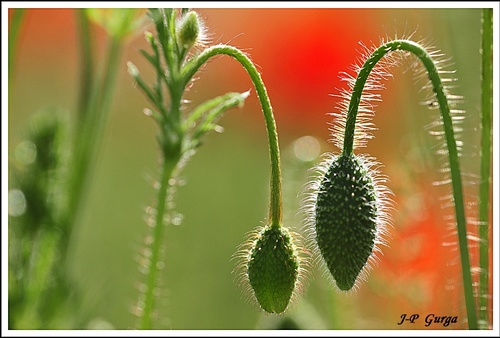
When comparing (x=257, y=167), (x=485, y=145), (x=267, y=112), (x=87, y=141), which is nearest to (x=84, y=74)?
(x=87, y=141)

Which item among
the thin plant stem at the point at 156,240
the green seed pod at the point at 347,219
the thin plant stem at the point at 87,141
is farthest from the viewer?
the thin plant stem at the point at 87,141

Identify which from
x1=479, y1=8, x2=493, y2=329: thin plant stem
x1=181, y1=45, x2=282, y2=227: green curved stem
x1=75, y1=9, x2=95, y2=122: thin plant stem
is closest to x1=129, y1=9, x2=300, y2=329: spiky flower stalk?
x1=181, y1=45, x2=282, y2=227: green curved stem

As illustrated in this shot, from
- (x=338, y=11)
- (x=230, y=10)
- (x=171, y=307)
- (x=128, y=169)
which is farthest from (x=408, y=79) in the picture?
(x=128, y=169)

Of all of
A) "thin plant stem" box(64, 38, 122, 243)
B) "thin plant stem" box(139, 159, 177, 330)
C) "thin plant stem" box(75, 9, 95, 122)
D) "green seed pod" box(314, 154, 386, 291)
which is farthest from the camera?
"thin plant stem" box(75, 9, 95, 122)

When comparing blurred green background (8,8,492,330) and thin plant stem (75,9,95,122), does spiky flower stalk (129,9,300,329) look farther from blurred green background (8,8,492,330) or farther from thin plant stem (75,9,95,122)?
thin plant stem (75,9,95,122)

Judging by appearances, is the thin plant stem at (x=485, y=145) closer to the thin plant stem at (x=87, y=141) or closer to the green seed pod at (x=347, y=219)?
the green seed pod at (x=347, y=219)

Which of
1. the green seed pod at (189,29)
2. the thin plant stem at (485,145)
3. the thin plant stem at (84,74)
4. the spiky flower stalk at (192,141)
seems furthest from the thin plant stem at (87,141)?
the thin plant stem at (485,145)

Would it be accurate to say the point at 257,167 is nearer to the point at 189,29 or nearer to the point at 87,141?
the point at 87,141
